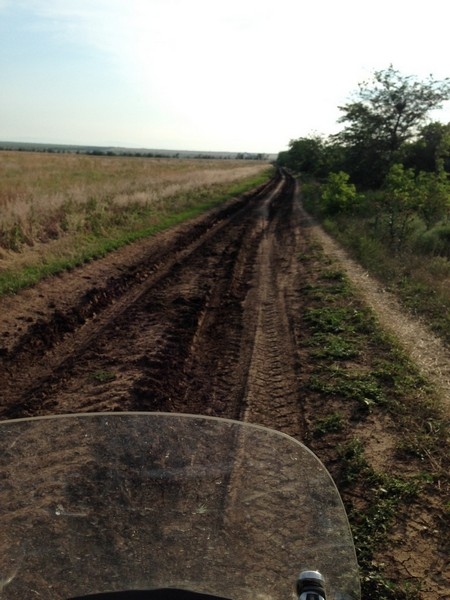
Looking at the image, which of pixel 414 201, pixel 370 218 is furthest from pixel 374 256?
pixel 370 218

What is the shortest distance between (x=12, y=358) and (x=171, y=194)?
804 inches

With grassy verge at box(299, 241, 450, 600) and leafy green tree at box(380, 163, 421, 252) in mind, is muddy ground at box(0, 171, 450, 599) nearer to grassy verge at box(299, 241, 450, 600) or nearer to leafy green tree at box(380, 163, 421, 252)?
grassy verge at box(299, 241, 450, 600)

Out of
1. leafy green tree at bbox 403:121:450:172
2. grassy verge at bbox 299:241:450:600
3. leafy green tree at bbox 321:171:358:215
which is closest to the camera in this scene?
grassy verge at bbox 299:241:450:600

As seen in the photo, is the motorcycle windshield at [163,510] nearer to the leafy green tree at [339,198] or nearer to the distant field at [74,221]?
the distant field at [74,221]

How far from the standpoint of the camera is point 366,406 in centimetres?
564

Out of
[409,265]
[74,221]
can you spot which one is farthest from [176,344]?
[74,221]

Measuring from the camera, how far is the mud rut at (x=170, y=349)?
5.57 meters

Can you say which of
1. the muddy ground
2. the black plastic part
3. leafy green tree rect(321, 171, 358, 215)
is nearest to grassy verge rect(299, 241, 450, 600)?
the muddy ground

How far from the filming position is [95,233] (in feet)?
49.2

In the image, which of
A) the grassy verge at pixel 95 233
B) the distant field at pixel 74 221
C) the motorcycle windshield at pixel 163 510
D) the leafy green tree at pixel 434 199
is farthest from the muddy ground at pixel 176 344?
the leafy green tree at pixel 434 199

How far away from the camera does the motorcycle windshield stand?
1751 mm

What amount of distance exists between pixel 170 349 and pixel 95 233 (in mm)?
8733

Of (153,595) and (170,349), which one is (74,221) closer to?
(170,349)

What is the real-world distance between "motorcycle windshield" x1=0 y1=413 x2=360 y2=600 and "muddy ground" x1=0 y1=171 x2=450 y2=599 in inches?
68.5
